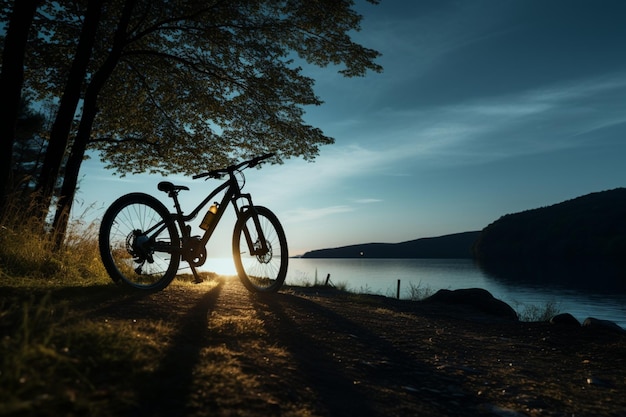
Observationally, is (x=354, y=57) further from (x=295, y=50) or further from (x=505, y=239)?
(x=505, y=239)

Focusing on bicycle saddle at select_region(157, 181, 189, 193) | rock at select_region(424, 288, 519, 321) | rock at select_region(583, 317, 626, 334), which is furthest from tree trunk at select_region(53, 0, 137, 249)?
rock at select_region(424, 288, 519, 321)

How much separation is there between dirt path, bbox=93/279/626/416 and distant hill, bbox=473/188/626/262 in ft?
539

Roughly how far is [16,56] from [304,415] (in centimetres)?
711

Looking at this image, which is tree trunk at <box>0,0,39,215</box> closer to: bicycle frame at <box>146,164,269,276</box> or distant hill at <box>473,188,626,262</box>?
bicycle frame at <box>146,164,269,276</box>

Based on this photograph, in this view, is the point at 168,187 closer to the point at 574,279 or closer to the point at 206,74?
the point at 206,74

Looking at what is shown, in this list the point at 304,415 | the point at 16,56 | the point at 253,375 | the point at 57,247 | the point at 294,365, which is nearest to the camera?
the point at 304,415

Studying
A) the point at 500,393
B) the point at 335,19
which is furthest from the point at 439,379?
the point at 335,19

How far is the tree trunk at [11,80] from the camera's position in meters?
6.39

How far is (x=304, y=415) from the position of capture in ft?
7.37

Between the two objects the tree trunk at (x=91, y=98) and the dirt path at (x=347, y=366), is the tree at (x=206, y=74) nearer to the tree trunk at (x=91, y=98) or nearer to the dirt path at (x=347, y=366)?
the tree trunk at (x=91, y=98)

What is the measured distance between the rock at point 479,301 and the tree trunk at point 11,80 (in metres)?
11.4

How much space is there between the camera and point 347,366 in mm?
3312

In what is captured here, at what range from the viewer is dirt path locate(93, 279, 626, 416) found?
240 cm

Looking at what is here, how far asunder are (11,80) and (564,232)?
189 metres
